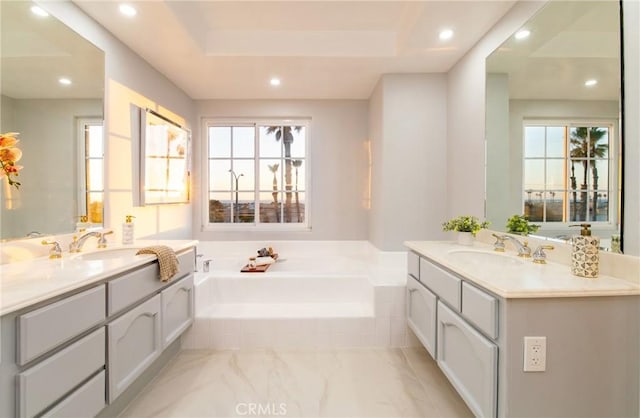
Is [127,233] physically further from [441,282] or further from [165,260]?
[441,282]

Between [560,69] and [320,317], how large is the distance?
2249 mm

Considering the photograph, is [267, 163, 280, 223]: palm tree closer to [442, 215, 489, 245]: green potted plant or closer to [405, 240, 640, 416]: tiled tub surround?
[442, 215, 489, 245]: green potted plant

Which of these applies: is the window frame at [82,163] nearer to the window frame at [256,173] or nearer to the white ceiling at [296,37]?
the white ceiling at [296,37]

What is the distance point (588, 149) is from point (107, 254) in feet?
9.26

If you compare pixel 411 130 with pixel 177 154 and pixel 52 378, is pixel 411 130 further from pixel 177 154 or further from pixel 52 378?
pixel 52 378

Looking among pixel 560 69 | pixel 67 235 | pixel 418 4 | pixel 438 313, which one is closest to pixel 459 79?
pixel 418 4

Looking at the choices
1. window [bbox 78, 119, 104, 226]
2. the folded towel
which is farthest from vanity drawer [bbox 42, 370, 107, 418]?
window [bbox 78, 119, 104, 226]

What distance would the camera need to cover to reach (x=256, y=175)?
3912mm

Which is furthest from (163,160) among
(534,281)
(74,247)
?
(534,281)

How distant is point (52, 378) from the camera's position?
3.58 feet

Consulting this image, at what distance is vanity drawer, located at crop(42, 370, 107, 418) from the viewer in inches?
44.5

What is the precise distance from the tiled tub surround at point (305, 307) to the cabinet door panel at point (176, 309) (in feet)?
0.76

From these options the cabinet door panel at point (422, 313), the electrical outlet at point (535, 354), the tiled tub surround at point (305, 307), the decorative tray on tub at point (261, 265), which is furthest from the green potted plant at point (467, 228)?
the decorative tray on tub at point (261, 265)

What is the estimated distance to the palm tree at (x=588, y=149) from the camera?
1.41 m
